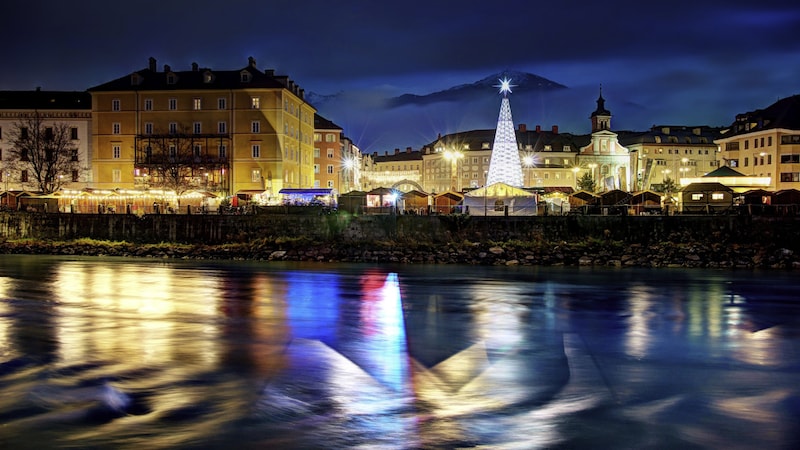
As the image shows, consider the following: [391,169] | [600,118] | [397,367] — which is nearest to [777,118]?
[600,118]

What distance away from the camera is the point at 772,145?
86.9 meters

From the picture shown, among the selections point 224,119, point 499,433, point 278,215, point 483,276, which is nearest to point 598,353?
point 499,433

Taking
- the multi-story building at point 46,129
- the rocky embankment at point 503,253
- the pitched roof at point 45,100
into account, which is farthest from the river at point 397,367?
the pitched roof at point 45,100

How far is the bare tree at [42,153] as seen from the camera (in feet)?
244

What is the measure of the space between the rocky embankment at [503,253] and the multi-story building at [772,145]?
1782 inches

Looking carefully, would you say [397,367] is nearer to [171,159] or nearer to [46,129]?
[171,159]

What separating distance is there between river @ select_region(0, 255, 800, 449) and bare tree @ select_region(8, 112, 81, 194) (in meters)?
50.1

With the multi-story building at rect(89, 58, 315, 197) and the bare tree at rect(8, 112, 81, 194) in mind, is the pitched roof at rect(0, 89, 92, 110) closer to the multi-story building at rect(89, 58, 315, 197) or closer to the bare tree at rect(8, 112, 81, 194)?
the bare tree at rect(8, 112, 81, 194)

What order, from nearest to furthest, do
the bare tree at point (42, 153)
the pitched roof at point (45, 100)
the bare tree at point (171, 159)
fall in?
the bare tree at point (171, 159) < the bare tree at point (42, 153) < the pitched roof at point (45, 100)

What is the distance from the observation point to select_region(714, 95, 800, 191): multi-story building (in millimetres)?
85125

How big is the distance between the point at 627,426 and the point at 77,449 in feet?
29.1

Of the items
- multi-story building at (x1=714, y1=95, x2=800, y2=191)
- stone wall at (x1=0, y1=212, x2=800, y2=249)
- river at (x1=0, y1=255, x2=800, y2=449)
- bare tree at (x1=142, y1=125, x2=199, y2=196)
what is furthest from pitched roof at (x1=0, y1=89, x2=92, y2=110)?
multi-story building at (x1=714, y1=95, x2=800, y2=191)

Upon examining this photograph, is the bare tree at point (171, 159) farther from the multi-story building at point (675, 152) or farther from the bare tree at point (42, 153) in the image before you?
the multi-story building at point (675, 152)

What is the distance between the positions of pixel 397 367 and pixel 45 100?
82.0m
